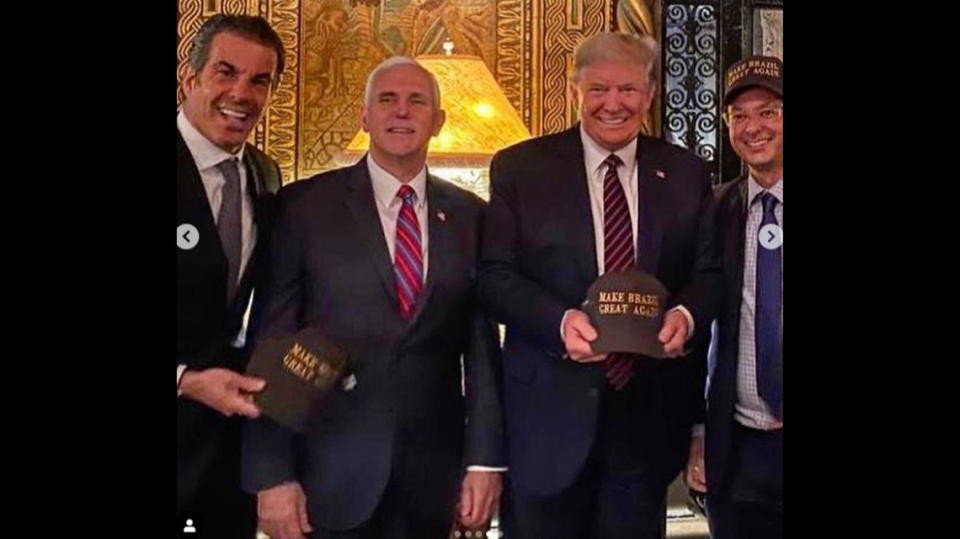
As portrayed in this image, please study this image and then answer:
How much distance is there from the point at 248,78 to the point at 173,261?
33cm

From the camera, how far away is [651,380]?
2.03 meters

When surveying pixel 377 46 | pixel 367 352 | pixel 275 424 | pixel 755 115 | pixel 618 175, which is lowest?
pixel 275 424

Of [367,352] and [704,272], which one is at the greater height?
[704,272]

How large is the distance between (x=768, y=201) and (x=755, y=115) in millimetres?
155

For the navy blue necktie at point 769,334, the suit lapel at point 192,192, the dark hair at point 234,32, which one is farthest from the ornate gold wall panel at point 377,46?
the navy blue necktie at point 769,334

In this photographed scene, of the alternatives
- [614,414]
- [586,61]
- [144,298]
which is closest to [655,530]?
[614,414]

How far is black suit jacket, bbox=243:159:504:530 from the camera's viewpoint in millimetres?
1977

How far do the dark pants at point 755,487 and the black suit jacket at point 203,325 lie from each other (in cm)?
85

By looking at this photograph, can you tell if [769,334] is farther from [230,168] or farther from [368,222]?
[230,168]

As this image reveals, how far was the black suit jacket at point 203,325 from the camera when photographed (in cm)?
196

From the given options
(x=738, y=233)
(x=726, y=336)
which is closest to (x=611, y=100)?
(x=738, y=233)

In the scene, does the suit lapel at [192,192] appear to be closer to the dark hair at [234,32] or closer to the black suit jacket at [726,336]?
the dark hair at [234,32]

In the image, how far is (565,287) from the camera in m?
2.00

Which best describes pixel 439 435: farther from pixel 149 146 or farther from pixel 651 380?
pixel 149 146
